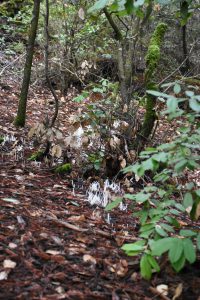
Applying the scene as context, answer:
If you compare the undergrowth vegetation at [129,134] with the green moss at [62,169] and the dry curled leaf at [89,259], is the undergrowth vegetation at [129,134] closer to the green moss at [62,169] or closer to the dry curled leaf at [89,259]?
the green moss at [62,169]

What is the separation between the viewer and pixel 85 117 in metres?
3.68

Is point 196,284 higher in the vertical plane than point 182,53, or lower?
lower

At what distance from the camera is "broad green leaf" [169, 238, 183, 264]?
1593mm

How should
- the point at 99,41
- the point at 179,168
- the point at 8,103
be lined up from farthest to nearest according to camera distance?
the point at 99,41, the point at 8,103, the point at 179,168

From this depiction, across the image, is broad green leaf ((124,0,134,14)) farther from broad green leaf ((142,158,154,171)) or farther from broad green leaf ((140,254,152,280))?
broad green leaf ((140,254,152,280))

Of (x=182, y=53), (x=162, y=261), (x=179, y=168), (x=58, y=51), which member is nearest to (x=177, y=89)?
Answer: (x=179, y=168)

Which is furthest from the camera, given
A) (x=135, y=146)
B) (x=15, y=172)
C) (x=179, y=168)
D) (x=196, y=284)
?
(x=135, y=146)

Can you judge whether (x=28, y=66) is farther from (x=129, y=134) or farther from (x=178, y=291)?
(x=178, y=291)

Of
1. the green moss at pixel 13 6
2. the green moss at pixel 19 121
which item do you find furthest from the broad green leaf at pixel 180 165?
the green moss at pixel 13 6

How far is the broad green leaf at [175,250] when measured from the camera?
62.7 inches

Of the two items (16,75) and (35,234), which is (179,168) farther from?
(16,75)

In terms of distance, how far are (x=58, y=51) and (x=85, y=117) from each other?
180 inches

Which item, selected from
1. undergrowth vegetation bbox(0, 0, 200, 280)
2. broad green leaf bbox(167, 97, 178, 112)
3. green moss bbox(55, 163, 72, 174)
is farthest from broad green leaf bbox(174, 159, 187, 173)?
green moss bbox(55, 163, 72, 174)

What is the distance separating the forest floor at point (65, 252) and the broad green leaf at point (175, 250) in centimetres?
41
